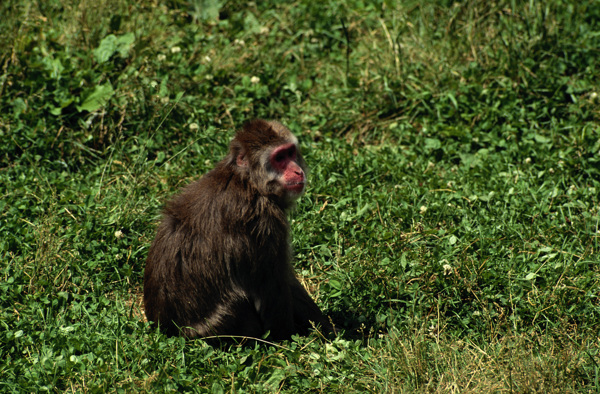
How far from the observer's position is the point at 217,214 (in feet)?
15.5

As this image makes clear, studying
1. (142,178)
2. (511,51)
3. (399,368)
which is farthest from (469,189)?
(142,178)

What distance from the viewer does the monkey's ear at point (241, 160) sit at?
16.1 feet

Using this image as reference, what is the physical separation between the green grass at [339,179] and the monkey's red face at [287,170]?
3.07 feet

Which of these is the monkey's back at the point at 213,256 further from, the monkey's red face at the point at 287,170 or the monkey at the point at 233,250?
the monkey's red face at the point at 287,170

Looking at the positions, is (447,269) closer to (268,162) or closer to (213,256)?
(268,162)

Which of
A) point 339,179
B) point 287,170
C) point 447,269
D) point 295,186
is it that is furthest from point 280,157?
point 339,179

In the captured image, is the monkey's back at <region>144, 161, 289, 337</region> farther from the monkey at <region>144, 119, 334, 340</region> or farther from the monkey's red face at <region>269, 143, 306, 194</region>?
the monkey's red face at <region>269, 143, 306, 194</region>

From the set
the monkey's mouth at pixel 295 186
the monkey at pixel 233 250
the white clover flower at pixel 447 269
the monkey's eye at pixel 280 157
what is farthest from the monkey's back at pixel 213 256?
the white clover flower at pixel 447 269

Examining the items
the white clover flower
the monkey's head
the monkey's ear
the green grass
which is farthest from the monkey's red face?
the white clover flower

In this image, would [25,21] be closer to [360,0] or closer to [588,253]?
[360,0]

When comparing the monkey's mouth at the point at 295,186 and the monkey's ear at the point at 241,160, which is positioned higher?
the monkey's ear at the point at 241,160

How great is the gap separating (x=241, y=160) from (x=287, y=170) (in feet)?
1.06

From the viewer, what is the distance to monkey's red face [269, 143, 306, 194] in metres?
4.91

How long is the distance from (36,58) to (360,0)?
12.8 ft
